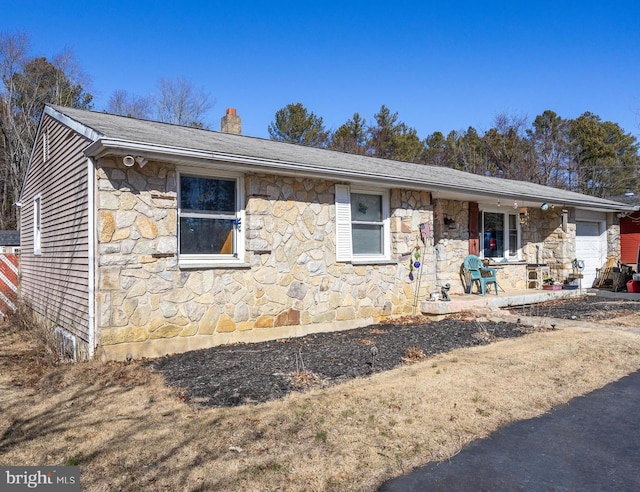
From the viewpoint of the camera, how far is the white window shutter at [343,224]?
857cm

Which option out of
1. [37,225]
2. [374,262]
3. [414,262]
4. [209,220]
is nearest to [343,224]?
[374,262]

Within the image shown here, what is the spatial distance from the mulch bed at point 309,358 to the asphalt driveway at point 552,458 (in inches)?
77.7

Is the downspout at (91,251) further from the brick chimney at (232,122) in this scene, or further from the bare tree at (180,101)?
the bare tree at (180,101)

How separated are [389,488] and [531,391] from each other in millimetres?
2600

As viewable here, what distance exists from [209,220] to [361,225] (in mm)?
3150

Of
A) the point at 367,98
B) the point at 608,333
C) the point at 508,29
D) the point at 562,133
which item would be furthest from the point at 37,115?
the point at 562,133

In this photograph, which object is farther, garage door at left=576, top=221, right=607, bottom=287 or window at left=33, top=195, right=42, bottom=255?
garage door at left=576, top=221, right=607, bottom=287

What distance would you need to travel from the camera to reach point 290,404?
14.6 ft

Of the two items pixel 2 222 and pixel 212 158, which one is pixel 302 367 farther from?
pixel 2 222

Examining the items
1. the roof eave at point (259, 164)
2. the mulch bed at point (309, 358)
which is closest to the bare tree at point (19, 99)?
the roof eave at point (259, 164)

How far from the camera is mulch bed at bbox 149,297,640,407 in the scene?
5035 millimetres

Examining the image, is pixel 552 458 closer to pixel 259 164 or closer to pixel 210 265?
pixel 210 265

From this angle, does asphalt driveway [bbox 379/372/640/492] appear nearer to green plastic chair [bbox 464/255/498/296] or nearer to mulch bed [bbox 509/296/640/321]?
mulch bed [bbox 509/296/640/321]

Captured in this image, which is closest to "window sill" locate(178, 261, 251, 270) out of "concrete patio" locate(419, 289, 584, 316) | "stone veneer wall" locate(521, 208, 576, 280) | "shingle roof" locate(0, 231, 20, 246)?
"concrete patio" locate(419, 289, 584, 316)
